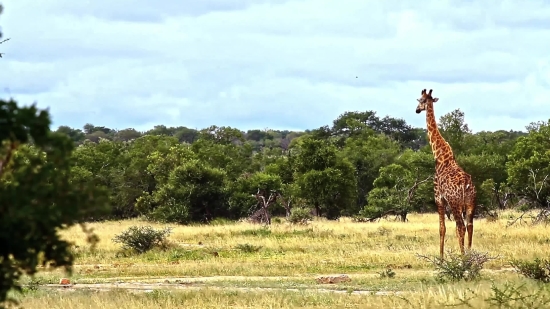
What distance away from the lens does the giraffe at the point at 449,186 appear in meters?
19.4

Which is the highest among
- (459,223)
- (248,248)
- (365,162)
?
(365,162)

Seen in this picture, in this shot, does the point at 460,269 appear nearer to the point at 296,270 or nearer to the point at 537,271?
the point at 537,271

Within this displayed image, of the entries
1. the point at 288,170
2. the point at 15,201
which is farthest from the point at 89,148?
the point at 15,201

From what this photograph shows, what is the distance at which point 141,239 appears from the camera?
23.6 meters

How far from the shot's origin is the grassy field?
478 inches

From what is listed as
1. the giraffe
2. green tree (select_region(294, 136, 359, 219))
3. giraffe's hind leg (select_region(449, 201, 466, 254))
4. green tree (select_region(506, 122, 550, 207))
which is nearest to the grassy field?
Result: giraffe's hind leg (select_region(449, 201, 466, 254))

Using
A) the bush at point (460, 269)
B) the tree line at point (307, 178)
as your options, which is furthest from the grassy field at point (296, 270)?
the tree line at point (307, 178)

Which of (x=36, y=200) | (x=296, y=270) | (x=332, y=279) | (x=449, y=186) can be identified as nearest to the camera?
(x=36, y=200)

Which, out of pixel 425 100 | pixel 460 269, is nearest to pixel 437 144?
pixel 425 100

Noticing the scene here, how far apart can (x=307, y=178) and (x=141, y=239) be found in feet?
55.4

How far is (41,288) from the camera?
16.4 meters

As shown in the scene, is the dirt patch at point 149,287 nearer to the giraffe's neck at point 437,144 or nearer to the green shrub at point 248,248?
the green shrub at point 248,248

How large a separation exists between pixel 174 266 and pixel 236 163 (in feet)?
112

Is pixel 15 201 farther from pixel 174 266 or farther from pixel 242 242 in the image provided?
pixel 242 242
